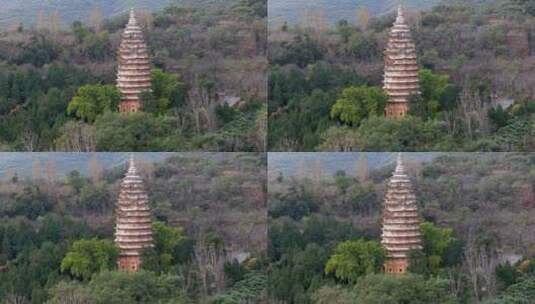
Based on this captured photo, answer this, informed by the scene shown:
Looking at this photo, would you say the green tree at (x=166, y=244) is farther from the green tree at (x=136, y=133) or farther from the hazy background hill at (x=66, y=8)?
the hazy background hill at (x=66, y=8)

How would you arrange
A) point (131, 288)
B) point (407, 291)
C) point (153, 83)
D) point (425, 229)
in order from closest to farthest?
point (407, 291), point (131, 288), point (425, 229), point (153, 83)

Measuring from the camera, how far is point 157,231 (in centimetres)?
1652

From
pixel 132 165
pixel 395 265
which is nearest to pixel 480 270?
pixel 395 265

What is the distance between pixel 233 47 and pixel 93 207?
1441mm

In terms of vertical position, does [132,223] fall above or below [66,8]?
below

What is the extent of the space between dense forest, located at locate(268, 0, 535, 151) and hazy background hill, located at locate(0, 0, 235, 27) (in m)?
0.73

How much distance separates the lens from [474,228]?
1647 cm

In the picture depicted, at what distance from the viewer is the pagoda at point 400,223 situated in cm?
1638

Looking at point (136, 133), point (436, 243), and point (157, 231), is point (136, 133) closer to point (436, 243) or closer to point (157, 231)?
point (157, 231)

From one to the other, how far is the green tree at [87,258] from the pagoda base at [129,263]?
0.09 m

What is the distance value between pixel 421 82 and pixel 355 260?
1.29 meters

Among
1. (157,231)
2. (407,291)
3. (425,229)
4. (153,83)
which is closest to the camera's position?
(407,291)

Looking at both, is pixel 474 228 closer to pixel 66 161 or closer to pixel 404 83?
pixel 404 83

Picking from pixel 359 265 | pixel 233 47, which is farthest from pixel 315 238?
pixel 233 47
